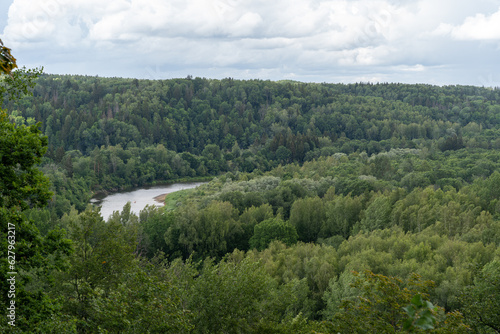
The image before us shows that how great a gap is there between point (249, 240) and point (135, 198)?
72.4m

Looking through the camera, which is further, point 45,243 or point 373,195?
point 373,195

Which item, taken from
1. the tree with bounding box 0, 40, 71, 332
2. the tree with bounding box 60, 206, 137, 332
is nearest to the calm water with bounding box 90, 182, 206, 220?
the tree with bounding box 60, 206, 137, 332

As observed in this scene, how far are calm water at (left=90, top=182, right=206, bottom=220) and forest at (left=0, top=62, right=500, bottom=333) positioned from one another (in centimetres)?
599

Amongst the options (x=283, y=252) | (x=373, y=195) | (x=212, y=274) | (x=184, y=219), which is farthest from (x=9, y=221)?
(x=373, y=195)

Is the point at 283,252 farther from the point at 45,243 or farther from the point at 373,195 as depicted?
the point at 45,243

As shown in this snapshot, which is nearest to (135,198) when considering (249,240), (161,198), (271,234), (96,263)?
(161,198)

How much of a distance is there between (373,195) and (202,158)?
105 meters

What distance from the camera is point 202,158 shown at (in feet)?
577

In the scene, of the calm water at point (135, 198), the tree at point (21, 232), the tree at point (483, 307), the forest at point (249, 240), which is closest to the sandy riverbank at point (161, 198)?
the calm water at point (135, 198)

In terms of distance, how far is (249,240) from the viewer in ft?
219

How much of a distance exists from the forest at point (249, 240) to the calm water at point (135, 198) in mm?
5992

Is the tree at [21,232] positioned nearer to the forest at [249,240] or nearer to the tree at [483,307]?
the forest at [249,240]

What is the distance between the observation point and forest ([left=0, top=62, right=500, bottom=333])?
15.7m

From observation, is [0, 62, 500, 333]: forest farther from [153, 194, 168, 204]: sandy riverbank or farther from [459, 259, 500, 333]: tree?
[153, 194, 168, 204]: sandy riverbank
